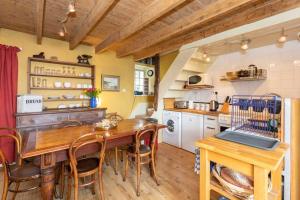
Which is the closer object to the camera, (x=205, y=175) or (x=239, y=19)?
(x=205, y=175)

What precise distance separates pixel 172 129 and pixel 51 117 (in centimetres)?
266

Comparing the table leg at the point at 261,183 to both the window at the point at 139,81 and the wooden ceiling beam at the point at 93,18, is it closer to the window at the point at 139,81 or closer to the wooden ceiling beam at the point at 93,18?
the wooden ceiling beam at the point at 93,18

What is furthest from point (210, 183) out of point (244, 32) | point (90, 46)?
point (90, 46)

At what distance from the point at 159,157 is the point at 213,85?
219 cm

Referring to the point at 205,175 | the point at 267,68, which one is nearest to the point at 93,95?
the point at 205,175

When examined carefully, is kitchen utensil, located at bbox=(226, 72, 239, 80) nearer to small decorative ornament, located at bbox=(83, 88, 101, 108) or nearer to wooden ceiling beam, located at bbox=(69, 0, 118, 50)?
wooden ceiling beam, located at bbox=(69, 0, 118, 50)

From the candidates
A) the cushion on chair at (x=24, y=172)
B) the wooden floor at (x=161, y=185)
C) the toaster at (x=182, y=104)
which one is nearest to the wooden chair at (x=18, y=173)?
the cushion on chair at (x=24, y=172)

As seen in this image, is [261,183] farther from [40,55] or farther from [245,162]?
[40,55]

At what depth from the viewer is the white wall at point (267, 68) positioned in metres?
2.68

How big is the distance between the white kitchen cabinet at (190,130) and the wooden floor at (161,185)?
55cm

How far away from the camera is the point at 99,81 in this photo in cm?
384

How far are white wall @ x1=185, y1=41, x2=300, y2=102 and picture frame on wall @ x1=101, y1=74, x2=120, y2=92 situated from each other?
2430 millimetres

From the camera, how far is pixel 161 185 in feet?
7.16

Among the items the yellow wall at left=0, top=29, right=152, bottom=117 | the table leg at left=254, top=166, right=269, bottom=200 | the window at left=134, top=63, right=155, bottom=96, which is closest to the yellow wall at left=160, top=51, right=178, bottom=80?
the window at left=134, top=63, right=155, bottom=96
